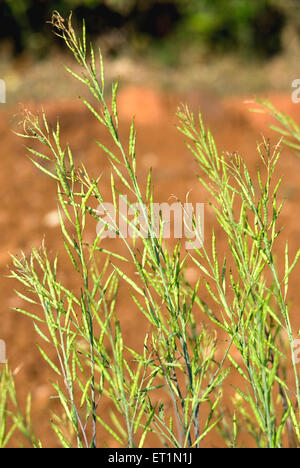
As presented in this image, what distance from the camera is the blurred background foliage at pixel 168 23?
17.6 ft

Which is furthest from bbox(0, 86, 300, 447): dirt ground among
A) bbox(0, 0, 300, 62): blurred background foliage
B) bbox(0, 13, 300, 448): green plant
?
bbox(0, 0, 300, 62): blurred background foliage

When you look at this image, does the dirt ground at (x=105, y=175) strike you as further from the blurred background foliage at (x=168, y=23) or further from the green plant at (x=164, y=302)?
the blurred background foliage at (x=168, y=23)

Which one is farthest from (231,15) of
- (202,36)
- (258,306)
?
(258,306)

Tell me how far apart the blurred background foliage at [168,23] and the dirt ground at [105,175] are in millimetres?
1228

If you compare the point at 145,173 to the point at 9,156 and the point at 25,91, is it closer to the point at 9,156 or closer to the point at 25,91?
the point at 9,156

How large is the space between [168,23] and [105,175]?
2619 millimetres

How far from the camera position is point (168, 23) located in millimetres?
5648

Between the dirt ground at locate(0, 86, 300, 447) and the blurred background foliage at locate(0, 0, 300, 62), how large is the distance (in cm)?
123

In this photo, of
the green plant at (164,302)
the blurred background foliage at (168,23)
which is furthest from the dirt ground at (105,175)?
the blurred background foliage at (168,23)

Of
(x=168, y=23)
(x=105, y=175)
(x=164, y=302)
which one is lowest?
(x=164, y=302)

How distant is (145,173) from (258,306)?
112 inches

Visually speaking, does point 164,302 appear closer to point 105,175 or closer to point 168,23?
point 105,175

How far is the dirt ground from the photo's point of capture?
221cm

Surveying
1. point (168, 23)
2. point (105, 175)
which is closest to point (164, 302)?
point (105, 175)
